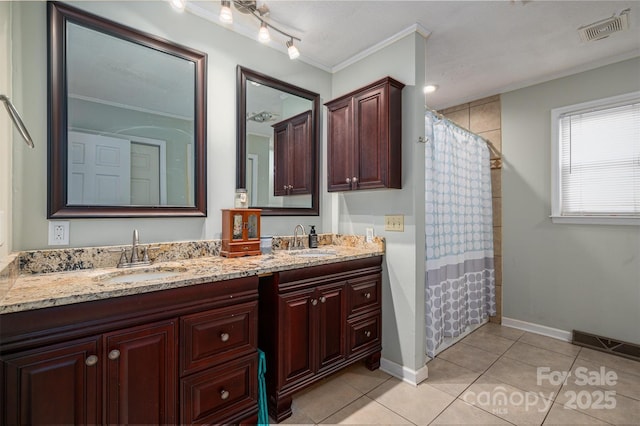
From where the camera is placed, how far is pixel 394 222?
2238 mm

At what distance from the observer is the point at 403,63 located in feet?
7.20

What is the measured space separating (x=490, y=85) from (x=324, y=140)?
74.9 inches

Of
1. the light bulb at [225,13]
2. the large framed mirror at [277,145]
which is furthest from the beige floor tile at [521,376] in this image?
the light bulb at [225,13]

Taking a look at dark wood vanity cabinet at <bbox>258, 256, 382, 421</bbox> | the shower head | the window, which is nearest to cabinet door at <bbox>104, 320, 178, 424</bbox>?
dark wood vanity cabinet at <bbox>258, 256, 382, 421</bbox>

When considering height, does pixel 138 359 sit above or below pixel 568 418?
above

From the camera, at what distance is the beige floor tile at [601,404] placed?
1725 mm

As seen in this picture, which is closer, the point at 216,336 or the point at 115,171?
the point at 216,336

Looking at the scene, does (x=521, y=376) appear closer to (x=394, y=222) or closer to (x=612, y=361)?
(x=612, y=361)

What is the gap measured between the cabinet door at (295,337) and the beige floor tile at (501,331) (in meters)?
2.08

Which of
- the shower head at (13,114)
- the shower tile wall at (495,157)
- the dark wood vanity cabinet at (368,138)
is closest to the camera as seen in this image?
the shower head at (13,114)

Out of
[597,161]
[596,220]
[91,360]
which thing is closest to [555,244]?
[596,220]

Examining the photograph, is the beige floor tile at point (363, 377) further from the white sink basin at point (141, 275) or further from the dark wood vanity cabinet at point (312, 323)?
the white sink basin at point (141, 275)

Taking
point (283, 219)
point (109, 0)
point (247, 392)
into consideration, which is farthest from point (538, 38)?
point (247, 392)

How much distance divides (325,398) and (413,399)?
568mm
